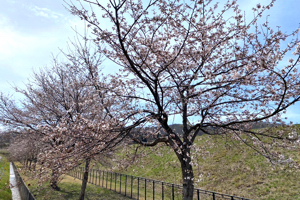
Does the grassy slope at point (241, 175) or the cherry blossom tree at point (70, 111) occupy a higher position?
the cherry blossom tree at point (70, 111)

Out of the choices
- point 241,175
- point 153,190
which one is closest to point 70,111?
point 153,190

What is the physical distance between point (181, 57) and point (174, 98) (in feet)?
4.64

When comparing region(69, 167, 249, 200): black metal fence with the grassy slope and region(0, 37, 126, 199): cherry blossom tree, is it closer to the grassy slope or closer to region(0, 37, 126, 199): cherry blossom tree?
the grassy slope

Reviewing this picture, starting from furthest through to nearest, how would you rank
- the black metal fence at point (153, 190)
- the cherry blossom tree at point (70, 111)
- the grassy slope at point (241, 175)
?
the grassy slope at point (241, 175) < the black metal fence at point (153, 190) < the cherry blossom tree at point (70, 111)

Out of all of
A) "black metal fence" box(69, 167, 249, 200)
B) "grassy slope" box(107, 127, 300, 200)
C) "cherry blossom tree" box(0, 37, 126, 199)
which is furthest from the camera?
"grassy slope" box(107, 127, 300, 200)

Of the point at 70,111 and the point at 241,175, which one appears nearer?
the point at 70,111

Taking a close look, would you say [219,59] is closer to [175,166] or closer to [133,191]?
[133,191]

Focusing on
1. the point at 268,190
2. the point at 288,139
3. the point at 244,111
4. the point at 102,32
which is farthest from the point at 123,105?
the point at 268,190

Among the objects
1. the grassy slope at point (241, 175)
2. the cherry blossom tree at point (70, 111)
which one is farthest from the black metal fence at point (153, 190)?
the cherry blossom tree at point (70, 111)

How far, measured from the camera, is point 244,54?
222 inches

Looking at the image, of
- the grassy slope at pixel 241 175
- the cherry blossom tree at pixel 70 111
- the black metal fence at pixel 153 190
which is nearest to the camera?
the cherry blossom tree at pixel 70 111

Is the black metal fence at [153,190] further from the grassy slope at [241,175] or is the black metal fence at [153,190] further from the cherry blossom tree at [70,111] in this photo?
the cherry blossom tree at [70,111]

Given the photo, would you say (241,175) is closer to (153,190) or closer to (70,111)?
(153,190)

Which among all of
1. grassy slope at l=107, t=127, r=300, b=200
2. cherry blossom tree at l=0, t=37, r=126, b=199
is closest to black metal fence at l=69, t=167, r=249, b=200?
grassy slope at l=107, t=127, r=300, b=200
